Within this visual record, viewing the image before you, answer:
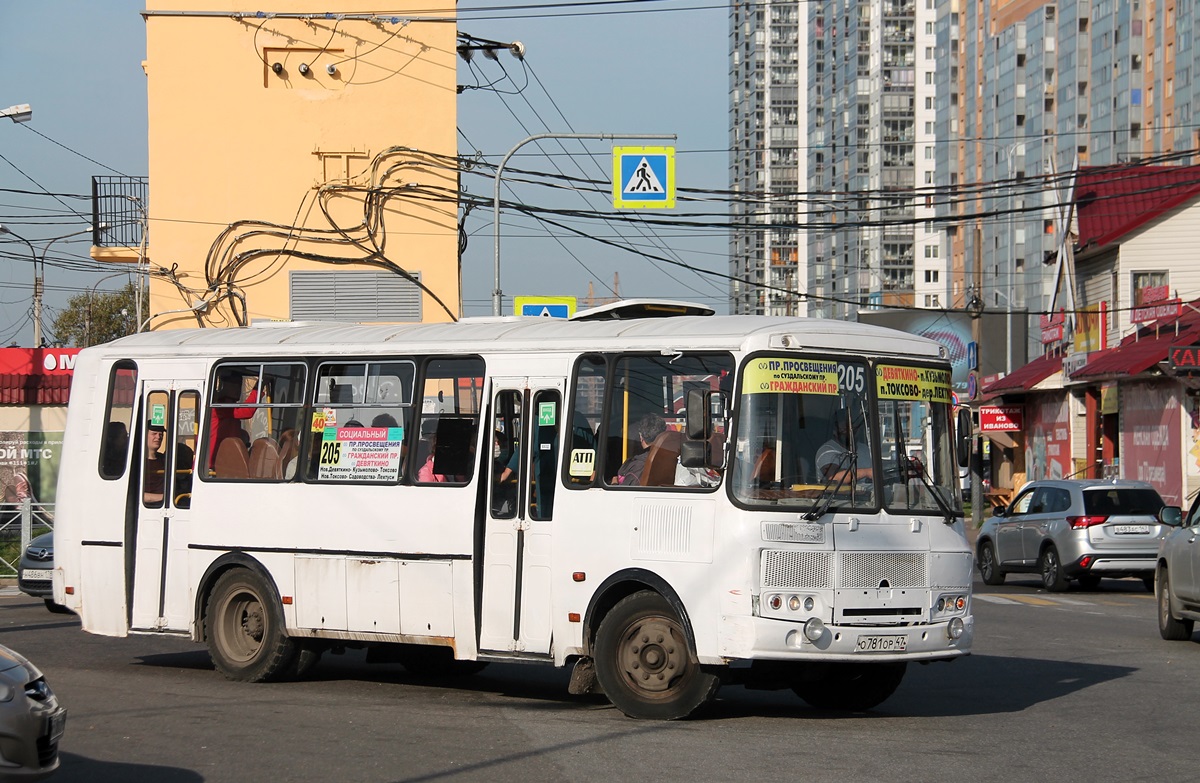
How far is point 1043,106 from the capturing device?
98188 millimetres

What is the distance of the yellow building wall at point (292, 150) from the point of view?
30.3 meters

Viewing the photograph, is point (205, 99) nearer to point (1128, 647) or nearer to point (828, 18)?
point (1128, 647)

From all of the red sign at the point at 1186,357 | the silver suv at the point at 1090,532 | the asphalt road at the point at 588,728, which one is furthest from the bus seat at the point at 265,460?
the red sign at the point at 1186,357

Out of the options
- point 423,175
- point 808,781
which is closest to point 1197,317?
point 423,175

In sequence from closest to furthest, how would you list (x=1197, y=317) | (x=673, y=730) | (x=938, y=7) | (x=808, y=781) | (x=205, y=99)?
→ (x=808, y=781)
(x=673, y=730)
(x=205, y=99)
(x=1197, y=317)
(x=938, y=7)

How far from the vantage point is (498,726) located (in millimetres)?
9773

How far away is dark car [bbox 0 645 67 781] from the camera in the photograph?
6637 mm

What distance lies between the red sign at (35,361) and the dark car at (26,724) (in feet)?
111

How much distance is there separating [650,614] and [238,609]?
394 cm

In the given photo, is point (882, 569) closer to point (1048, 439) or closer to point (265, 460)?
point (265, 460)

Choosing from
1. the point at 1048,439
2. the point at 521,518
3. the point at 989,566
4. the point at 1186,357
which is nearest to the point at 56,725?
the point at 521,518

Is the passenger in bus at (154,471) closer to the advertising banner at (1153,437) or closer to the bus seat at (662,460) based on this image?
the bus seat at (662,460)

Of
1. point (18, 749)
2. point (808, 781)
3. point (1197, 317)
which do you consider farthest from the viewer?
point (1197, 317)

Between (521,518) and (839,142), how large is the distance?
138142mm
